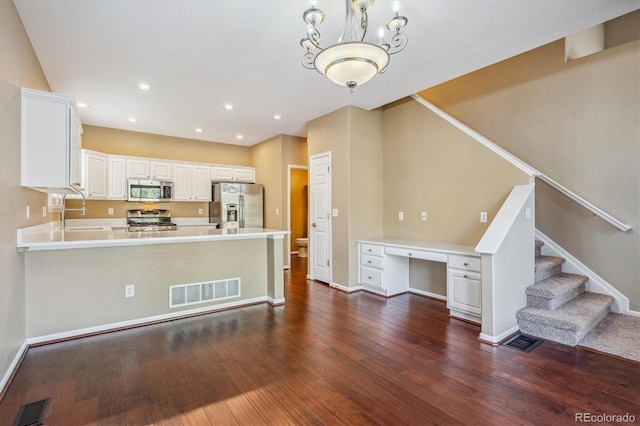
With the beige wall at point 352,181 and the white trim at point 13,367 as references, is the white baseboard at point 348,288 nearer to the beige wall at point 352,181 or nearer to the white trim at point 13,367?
the beige wall at point 352,181

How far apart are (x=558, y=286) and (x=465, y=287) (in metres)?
0.92

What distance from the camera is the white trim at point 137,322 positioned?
111 inches

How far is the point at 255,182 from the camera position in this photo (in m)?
7.37

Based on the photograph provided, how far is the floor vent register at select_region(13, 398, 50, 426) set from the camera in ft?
5.80

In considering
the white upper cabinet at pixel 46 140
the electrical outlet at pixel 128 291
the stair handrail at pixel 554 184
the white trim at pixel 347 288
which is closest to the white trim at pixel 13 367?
the electrical outlet at pixel 128 291

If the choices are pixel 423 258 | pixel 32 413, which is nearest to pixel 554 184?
pixel 423 258

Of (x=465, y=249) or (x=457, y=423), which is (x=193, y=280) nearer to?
(x=457, y=423)

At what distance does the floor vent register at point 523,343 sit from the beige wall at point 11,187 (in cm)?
401

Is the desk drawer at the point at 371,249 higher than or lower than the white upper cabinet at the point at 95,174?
lower

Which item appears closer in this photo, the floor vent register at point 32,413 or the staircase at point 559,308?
the floor vent register at point 32,413

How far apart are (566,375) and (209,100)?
495cm

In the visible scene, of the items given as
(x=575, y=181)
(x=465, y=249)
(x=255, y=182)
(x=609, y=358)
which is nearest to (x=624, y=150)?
(x=575, y=181)

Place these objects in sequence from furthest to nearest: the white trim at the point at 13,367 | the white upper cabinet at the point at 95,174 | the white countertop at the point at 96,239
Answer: the white upper cabinet at the point at 95,174 → the white countertop at the point at 96,239 → the white trim at the point at 13,367

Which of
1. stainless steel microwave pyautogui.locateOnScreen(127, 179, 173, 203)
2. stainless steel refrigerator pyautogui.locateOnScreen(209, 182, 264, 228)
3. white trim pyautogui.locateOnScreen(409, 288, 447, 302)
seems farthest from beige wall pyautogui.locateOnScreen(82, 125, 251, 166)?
white trim pyautogui.locateOnScreen(409, 288, 447, 302)
